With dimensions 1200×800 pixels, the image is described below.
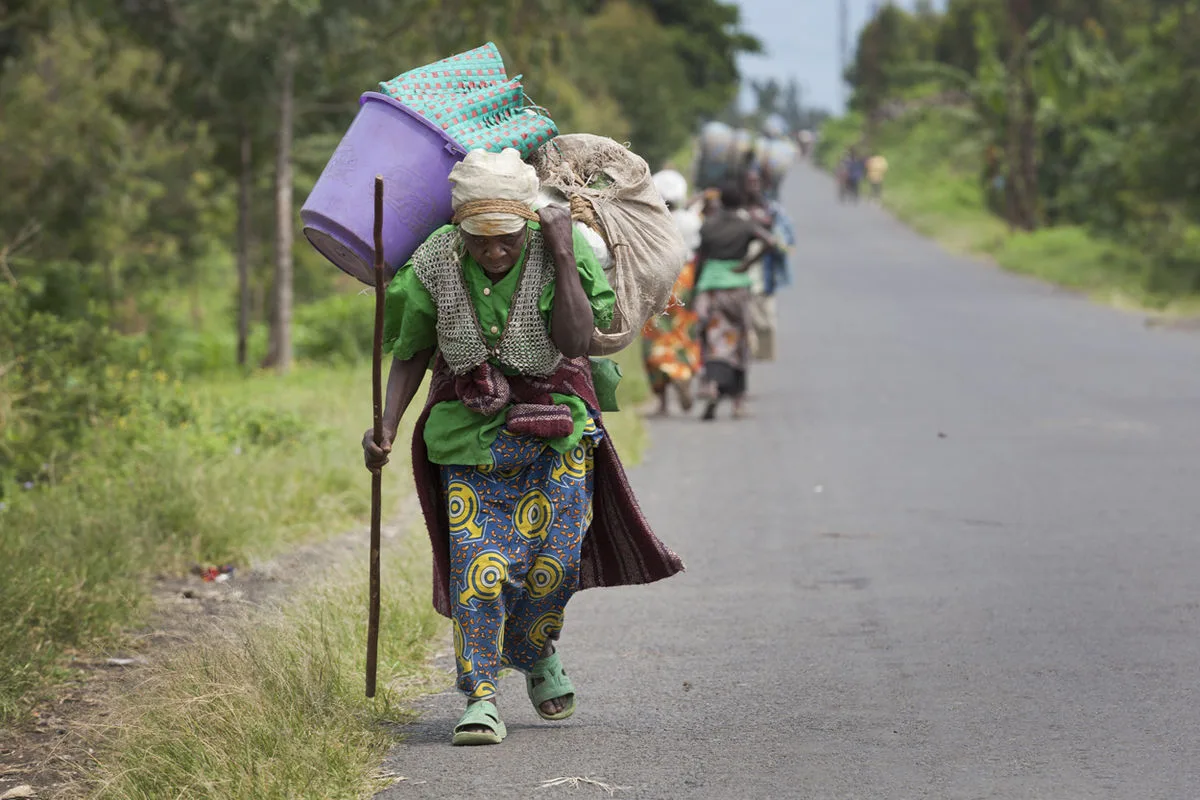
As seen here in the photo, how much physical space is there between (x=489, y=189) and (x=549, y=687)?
5.35 feet

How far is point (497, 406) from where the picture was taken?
5.66 meters

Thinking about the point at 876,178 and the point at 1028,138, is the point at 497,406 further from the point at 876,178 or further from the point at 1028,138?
the point at 876,178

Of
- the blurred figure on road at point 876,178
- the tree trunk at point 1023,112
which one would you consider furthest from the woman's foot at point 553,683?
the blurred figure on road at point 876,178

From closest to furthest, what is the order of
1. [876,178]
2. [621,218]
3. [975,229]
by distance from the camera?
1. [621,218]
2. [975,229]
3. [876,178]

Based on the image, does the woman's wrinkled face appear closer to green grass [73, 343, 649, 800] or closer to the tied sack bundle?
the tied sack bundle

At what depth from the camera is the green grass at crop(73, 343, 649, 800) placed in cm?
510

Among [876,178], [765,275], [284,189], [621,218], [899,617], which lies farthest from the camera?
[876,178]

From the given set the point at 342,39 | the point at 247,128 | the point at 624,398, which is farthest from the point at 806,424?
the point at 247,128

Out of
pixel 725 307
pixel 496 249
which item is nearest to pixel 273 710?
pixel 496 249

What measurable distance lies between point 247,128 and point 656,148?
29376 mm

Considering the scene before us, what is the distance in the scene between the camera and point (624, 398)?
16.7m

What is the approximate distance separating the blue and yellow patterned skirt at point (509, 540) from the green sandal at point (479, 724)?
42 mm

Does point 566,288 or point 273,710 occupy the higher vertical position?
point 566,288

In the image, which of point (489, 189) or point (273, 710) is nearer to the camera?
point (489, 189)
